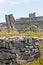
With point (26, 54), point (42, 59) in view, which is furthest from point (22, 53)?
point (42, 59)

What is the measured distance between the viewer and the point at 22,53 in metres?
12.4

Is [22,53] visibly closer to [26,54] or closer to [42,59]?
[26,54]

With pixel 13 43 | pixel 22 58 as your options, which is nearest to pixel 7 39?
pixel 13 43

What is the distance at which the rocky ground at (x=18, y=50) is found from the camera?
1196 centimetres

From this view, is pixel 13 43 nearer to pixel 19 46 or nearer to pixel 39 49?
pixel 19 46

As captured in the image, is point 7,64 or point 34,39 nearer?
point 7,64

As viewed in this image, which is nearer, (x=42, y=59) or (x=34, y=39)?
(x=42, y=59)

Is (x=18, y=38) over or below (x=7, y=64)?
over

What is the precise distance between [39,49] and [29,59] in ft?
2.32

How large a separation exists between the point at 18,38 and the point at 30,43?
1.96 ft

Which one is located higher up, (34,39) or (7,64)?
(34,39)

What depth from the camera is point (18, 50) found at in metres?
12.3

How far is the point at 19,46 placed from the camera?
1234cm

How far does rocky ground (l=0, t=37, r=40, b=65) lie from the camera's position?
11961 mm
